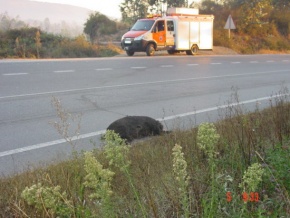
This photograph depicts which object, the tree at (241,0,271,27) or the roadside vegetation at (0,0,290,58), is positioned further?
the tree at (241,0,271,27)

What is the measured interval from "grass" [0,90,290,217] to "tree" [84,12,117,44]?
51663 millimetres

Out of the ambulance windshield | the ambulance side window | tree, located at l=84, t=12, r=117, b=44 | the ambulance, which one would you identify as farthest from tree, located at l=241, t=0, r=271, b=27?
the ambulance windshield

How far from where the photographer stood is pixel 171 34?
30.6 meters

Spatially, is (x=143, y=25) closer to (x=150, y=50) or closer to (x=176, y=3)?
(x=150, y=50)

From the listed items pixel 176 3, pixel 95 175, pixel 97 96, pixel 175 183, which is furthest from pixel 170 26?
pixel 95 175

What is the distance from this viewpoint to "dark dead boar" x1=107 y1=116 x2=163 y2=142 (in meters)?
6.80

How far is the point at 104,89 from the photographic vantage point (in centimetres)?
1288

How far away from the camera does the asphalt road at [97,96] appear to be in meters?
7.14

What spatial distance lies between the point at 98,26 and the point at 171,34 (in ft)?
90.8

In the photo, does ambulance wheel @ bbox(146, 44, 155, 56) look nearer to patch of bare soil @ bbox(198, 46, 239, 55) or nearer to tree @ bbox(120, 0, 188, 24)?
patch of bare soil @ bbox(198, 46, 239, 55)

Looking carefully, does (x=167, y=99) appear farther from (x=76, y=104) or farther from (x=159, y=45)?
(x=159, y=45)

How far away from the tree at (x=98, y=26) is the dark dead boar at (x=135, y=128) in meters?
49.7

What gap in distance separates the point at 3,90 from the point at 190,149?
8.37 metres

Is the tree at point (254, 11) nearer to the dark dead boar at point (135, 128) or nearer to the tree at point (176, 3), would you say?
the tree at point (176, 3)
